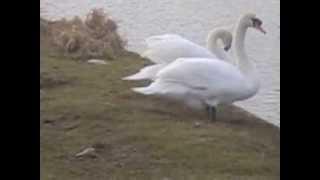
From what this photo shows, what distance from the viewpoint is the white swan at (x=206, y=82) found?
7.50 ft

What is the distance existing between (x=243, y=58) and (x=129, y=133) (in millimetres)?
412

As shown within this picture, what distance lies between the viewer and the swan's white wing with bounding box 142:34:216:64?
2342 millimetres

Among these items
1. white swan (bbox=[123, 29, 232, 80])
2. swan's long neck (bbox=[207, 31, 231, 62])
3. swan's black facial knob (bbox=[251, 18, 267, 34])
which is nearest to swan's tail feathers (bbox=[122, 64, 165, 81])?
white swan (bbox=[123, 29, 232, 80])

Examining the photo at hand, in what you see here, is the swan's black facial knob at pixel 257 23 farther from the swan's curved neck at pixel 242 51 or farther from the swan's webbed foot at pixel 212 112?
the swan's webbed foot at pixel 212 112

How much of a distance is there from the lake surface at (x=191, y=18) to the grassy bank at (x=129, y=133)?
0.06 metres

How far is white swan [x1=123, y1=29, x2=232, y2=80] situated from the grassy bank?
0.14ft

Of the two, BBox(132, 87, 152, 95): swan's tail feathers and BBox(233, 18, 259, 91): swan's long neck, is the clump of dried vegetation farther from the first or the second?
BBox(233, 18, 259, 91): swan's long neck

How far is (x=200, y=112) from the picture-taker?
7.65 ft

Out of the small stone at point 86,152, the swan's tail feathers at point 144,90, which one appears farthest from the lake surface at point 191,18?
the small stone at point 86,152
